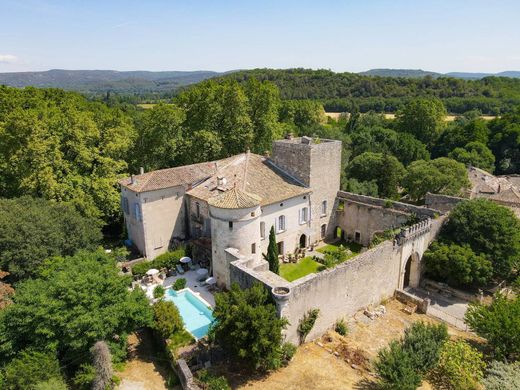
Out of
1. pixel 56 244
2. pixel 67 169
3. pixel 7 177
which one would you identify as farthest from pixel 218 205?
pixel 7 177

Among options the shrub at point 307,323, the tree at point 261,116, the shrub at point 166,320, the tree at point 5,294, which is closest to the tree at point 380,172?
the tree at point 261,116

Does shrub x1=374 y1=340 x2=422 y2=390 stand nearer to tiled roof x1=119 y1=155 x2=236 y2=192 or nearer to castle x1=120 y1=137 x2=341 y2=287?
castle x1=120 y1=137 x2=341 y2=287

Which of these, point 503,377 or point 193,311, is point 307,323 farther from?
point 503,377

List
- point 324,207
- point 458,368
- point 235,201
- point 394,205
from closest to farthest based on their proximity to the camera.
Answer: point 458,368 → point 235,201 → point 394,205 → point 324,207

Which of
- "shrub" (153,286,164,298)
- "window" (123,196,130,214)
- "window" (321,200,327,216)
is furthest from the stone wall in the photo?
"window" (123,196,130,214)

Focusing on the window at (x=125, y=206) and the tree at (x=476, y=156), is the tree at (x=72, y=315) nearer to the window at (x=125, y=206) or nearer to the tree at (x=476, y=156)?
the window at (x=125, y=206)

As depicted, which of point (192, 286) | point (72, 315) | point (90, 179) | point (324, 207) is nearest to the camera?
point (72, 315)

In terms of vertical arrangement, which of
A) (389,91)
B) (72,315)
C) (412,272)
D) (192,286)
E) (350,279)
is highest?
(389,91)

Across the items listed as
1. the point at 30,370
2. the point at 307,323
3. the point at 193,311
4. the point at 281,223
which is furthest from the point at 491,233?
the point at 30,370
